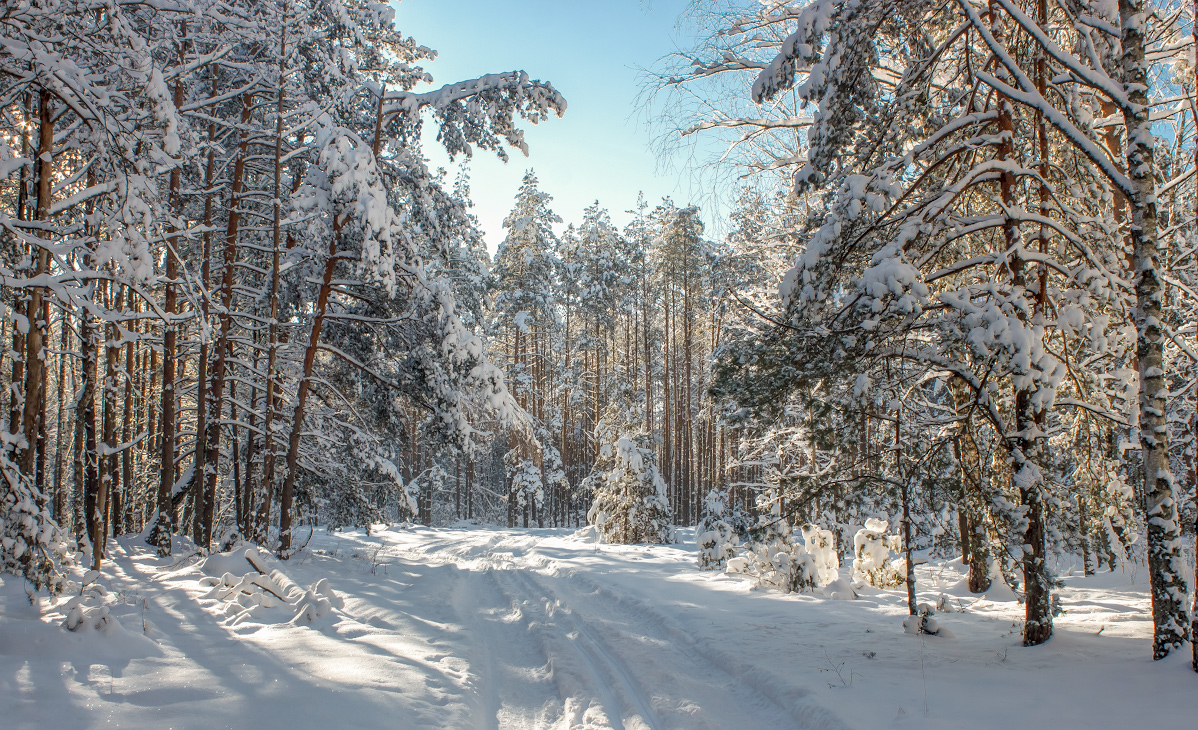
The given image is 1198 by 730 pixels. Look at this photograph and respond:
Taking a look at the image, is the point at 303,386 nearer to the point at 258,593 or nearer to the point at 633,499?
the point at 258,593

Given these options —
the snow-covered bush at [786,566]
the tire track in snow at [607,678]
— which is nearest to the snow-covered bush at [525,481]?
the snow-covered bush at [786,566]

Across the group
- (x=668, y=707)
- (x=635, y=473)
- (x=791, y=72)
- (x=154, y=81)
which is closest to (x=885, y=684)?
(x=668, y=707)

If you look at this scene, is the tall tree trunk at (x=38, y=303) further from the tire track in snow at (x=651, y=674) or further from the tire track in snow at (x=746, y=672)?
the tire track in snow at (x=746, y=672)

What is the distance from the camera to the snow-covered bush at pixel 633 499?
19.3 metres

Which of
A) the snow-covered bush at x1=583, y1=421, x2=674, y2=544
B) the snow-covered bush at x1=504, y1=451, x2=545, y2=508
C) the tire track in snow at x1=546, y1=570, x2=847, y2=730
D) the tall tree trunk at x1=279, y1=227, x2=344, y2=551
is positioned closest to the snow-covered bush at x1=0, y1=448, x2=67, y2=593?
the tall tree trunk at x1=279, y1=227, x2=344, y2=551

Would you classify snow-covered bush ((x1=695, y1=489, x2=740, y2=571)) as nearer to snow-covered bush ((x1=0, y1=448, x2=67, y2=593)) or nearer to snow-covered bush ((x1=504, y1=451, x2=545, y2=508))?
snow-covered bush ((x1=0, y1=448, x2=67, y2=593))

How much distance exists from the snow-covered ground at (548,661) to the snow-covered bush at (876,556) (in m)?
1.29

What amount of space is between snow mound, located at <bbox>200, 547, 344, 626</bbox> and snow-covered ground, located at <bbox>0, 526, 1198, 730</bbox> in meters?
0.04

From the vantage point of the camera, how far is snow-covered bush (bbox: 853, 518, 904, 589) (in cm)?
1067

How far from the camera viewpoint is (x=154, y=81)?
5.88m

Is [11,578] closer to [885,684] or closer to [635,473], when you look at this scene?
[885,684]

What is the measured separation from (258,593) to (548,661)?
382 cm

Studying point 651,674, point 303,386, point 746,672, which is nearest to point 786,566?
point 746,672

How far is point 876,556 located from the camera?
424 inches
